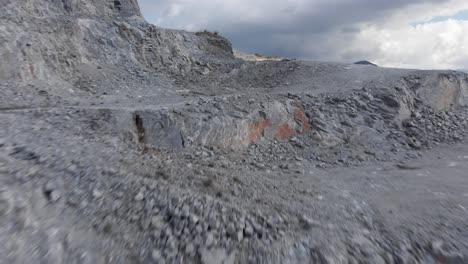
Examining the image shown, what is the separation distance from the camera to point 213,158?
22.3 feet

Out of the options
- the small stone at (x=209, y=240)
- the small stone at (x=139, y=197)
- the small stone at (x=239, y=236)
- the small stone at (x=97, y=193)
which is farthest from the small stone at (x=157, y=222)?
the small stone at (x=239, y=236)

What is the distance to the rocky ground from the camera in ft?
11.7

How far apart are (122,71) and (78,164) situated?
27.7ft

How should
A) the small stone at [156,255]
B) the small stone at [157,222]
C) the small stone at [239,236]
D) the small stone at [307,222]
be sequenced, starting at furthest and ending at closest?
the small stone at [307,222] → the small stone at [239,236] → the small stone at [157,222] → the small stone at [156,255]

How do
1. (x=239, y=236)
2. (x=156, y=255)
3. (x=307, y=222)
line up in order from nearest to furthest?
1. (x=156, y=255)
2. (x=239, y=236)
3. (x=307, y=222)

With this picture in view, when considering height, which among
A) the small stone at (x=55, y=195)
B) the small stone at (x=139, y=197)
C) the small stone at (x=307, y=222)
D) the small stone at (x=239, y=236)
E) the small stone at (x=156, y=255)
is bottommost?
the small stone at (x=307, y=222)

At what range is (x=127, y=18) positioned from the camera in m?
15.3

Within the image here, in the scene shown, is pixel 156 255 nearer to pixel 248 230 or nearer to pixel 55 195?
pixel 248 230

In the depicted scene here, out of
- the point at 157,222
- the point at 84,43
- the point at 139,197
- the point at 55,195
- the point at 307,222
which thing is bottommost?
the point at 307,222

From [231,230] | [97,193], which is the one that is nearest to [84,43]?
[97,193]

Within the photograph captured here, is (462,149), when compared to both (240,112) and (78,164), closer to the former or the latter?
(240,112)

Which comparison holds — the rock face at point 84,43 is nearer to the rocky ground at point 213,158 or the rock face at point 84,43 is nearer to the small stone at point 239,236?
the rocky ground at point 213,158

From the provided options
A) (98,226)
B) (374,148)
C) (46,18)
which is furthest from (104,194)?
(46,18)

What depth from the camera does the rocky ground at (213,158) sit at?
3.57 metres
